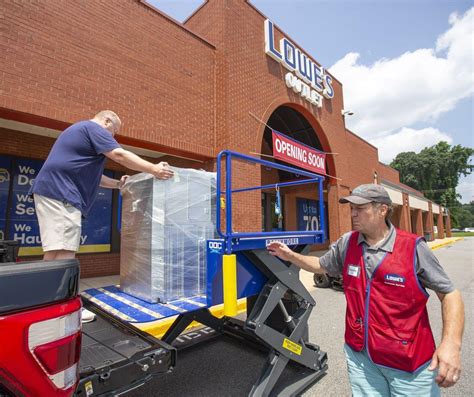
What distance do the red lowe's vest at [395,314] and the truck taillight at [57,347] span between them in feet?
5.10

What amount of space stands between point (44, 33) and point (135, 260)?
18.0 feet

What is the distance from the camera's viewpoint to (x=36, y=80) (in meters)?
5.77

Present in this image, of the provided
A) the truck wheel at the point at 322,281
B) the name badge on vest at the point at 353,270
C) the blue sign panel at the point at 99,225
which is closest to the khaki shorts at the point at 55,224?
the name badge on vest at the point at 353,270

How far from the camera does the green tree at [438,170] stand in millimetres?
58531

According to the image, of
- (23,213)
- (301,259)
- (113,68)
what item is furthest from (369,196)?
(23,213)

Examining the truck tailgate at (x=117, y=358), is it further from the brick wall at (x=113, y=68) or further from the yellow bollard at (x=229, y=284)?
the brick wall at (x=113, y=68)

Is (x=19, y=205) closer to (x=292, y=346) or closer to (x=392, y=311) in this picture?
(x=292, y=346)

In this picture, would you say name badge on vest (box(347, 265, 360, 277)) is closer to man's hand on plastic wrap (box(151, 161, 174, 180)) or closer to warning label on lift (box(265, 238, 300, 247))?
warning label on lift (box(265, 238, 300, 247))

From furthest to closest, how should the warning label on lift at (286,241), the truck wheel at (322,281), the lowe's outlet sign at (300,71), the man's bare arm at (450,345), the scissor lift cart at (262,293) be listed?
the lowe's outlet sign at (300,71), the truck wheel at (322,281), the warning label on lift at (286,241), the scissor lift cart at (262,293), the man's bare arm at (450,345)

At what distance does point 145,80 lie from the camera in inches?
293

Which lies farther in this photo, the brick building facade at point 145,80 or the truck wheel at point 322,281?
the truck wheel at point 322,281

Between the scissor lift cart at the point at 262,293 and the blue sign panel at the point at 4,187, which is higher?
the blue sign panel at the point at 4,187

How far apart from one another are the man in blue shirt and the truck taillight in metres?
1.22

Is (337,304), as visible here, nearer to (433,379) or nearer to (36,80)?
(433,379)
